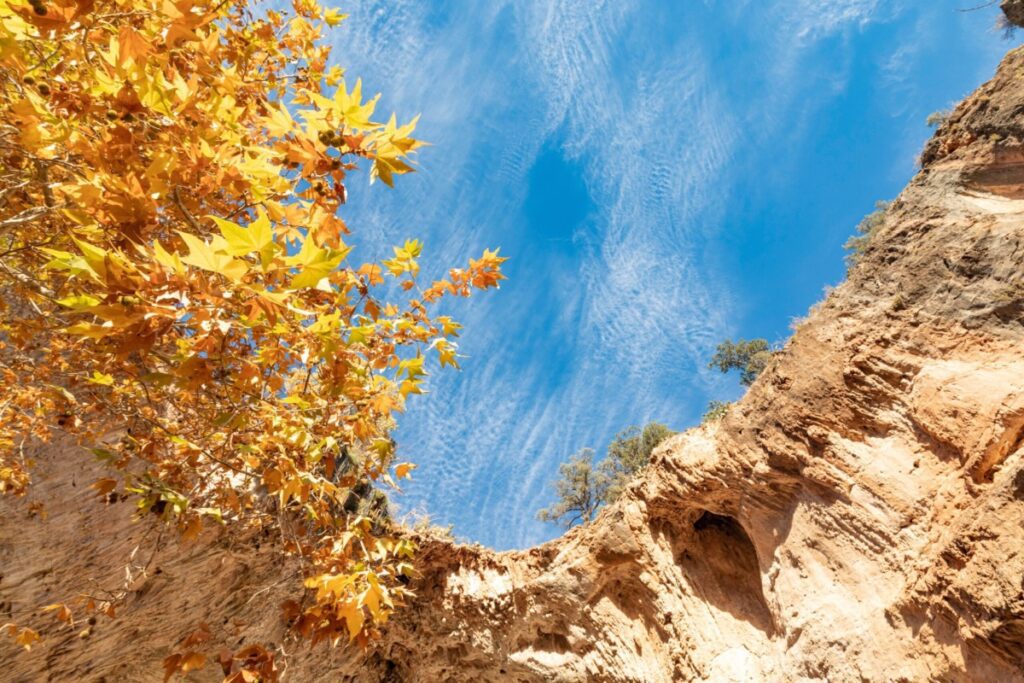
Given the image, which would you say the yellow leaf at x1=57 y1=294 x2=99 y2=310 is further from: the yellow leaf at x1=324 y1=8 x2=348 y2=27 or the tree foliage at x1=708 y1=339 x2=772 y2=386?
the tree foliage at x1=708 y1=339 x2=772 y2=386

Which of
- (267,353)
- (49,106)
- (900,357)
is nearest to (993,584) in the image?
(900,357)

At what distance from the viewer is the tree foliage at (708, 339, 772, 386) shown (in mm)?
25875

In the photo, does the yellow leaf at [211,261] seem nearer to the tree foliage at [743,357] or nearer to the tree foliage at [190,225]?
the tree foliage at [190,225]

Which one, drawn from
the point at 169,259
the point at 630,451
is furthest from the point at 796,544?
the point at 630,451

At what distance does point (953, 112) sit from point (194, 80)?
11417 millimetres

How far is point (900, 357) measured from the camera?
6254 millimetres

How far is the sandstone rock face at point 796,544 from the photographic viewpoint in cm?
504

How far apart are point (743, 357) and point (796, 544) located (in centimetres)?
2250

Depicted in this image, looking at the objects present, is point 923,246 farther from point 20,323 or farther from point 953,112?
point 20,323

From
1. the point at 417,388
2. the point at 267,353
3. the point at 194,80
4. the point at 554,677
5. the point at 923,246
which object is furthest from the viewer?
the point at 554,677

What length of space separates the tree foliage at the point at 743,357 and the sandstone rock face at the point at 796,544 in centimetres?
1837

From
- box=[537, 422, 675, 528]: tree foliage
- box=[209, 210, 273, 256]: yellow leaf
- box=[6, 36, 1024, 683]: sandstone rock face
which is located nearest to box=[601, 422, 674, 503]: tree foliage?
box=[537, 422, 675, 528]: tree foliage

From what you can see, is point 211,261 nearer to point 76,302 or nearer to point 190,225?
point 76,302

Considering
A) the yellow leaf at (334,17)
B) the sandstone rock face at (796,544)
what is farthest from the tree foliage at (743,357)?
the yellow leaf at (334,17)
